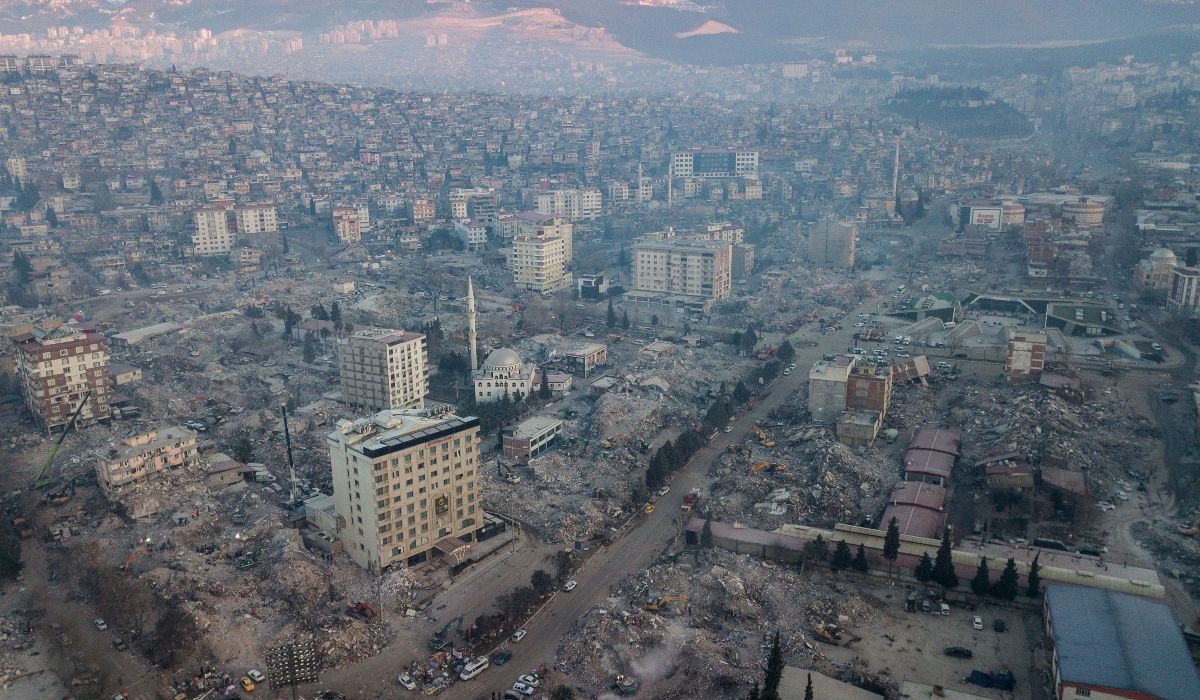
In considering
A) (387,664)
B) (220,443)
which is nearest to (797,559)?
(387,664)

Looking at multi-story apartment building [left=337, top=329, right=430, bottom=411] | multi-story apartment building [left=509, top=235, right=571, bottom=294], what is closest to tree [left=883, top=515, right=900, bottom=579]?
multi-story apartment building [left=337, top=329, right=430, bottom=411]

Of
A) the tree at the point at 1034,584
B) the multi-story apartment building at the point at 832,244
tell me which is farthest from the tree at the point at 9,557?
the multi-story apartment building at the point at 832,244

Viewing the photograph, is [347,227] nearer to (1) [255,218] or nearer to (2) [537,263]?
(1) [255,218]

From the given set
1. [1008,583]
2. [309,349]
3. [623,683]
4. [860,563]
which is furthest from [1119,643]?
[309,349]

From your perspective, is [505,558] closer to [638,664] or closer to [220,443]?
[638,664]

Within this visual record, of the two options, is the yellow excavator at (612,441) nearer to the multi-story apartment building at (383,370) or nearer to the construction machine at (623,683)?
the multi-story apartment building at (383,370)
